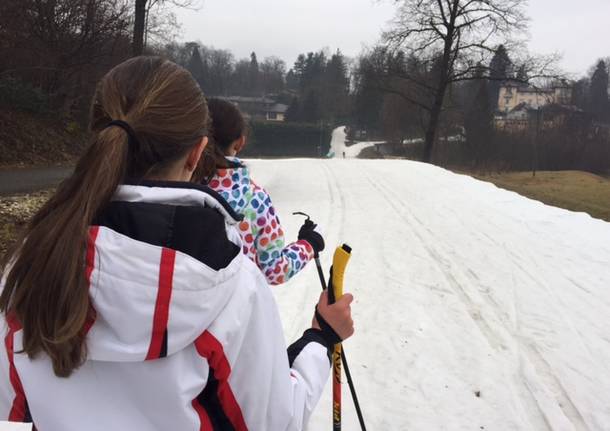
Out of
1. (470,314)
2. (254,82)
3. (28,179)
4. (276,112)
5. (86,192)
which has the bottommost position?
(470,314)

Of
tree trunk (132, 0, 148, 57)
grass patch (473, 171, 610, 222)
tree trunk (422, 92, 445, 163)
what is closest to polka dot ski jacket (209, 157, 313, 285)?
tree trunk (132, 0, 148, 57)

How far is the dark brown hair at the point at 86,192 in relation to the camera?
94 cm

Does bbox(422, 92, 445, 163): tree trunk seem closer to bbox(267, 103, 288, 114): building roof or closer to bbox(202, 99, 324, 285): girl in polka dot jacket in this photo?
bbox(202, 99, 324, 285): girl in polka dot jacket

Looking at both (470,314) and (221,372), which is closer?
(221,372)

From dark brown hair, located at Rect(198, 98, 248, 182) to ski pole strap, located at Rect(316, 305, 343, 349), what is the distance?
119 centimetres

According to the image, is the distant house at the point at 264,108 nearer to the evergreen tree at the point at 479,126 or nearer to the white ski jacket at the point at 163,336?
the evergreen tree at the point at 479,126

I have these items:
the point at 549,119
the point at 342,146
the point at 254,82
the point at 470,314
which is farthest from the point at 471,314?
the point at 254,82

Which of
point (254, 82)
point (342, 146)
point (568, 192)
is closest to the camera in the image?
point (568, 192)

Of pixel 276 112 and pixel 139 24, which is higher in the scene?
pixel 276 112

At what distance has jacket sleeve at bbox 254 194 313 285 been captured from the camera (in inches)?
98.3

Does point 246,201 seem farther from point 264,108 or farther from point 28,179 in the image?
point 264,108

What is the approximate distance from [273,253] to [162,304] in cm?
158

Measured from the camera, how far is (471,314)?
5.16m

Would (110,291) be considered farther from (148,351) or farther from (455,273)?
(455,273)
